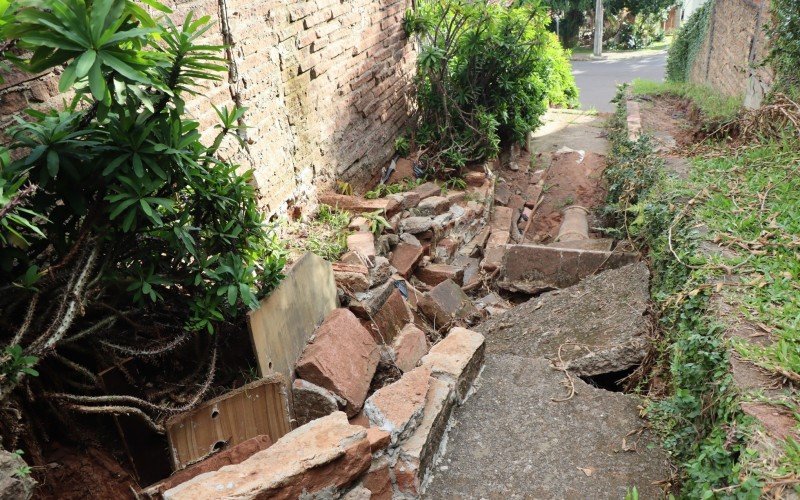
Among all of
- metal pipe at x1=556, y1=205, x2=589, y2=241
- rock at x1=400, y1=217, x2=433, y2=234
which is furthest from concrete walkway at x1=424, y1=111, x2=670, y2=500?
metal pipe at x1=556, y1=205, x2=589, y2=241

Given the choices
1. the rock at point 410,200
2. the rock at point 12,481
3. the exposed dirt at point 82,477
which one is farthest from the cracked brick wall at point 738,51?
the rock at point 12,481

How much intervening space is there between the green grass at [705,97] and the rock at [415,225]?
3.11 meters

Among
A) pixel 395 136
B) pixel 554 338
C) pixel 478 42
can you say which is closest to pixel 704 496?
pixel 554 338

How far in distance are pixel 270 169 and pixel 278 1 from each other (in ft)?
4.39

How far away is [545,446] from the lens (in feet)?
9.78

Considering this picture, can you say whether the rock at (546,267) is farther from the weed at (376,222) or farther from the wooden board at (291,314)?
the wooden board at (291,314)

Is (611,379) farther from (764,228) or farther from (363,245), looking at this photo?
(363,245)

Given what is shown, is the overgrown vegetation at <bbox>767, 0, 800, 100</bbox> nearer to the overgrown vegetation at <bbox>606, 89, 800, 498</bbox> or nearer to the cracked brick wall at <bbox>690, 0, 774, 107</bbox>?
the cracked brick wall at <bbox>690, 0, 774, 107</bbox>

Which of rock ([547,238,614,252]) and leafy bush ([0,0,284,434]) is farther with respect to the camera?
rock ([547,238,614,252])

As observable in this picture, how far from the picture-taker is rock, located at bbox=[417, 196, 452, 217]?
Answer: 634 centimetres

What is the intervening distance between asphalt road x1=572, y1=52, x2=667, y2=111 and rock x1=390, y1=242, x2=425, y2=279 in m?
10.2

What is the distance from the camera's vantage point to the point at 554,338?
4.22 meters

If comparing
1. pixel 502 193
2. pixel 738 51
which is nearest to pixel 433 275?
pixel 502 193

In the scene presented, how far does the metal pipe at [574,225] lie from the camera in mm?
6862
